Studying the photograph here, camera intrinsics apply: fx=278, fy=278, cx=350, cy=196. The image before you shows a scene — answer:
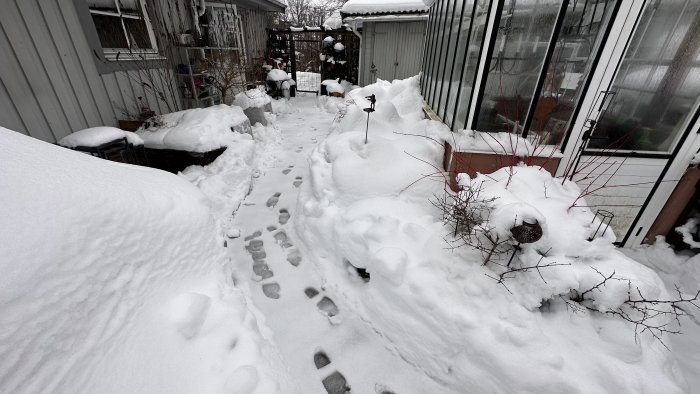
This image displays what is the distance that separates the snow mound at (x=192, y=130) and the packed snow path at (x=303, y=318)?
3.64 feet

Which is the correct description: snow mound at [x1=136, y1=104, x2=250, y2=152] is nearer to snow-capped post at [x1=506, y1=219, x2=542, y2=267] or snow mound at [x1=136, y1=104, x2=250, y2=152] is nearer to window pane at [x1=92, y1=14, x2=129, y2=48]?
window pane at [x1=92, y1=14, x2=129, y2=48]

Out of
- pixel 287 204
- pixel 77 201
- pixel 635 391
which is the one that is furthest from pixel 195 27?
pixel 635 391

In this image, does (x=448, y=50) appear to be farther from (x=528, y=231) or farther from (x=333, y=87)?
(x=333, y=87)

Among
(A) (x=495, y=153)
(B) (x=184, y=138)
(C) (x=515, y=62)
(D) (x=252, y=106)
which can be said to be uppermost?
(C) (x=515, y=62)

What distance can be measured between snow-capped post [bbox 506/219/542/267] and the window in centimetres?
572

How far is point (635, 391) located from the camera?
166 cm

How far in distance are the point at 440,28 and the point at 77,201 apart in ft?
18.3

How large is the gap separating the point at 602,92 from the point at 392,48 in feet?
24.9

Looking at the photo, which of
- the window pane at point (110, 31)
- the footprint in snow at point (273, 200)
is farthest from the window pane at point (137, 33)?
the footprint in snow at point (273, 200)

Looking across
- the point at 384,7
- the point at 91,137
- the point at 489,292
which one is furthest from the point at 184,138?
the point at 384,7

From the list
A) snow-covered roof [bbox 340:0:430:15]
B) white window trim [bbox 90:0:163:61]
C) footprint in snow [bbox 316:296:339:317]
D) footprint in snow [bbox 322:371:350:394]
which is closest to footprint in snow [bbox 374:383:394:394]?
footprint in snow [bbox 322:371:350:394]

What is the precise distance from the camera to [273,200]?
13.9ft

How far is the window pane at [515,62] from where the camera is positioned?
9.00 ft

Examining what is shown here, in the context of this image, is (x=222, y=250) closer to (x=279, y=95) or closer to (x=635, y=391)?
(x=635, y=391)
